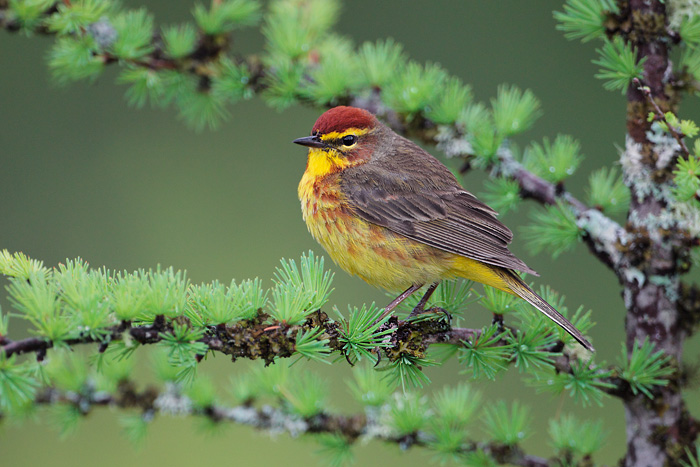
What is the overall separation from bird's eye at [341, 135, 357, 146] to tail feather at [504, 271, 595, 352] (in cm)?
109

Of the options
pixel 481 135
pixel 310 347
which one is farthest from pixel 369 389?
pixel 481 135

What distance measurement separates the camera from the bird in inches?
130

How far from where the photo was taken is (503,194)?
10.1 feet

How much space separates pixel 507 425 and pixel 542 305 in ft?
1.57

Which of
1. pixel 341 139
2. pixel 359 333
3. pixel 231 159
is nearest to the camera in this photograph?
→ pixel 359 333

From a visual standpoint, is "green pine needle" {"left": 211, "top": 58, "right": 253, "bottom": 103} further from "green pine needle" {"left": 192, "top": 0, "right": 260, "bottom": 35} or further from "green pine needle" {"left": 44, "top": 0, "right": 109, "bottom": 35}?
"green pine needle" {"left": 44, "top": 0, "right": 109, "bottom": 35}

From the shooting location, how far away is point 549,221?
293 centimetres

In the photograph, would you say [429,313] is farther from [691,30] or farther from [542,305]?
[691,30]

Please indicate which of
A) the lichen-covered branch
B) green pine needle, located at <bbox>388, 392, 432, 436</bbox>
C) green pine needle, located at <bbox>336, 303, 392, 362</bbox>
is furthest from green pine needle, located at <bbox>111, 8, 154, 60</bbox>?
green pine needle, located at <bbox>388, 392, 432, 436</bbox>

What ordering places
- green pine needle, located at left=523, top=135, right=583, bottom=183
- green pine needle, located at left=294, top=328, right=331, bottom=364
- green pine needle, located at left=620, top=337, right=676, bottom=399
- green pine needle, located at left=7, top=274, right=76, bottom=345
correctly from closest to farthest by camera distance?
green pine needle, located at left=7, top=274, right=76, bottom=345
green pine needle, located at left=294, top=328, right=331, bottom=364
green pine needle, located at left=620, top=337, right=676, bottom=399
green pine needle, located at left=523, top=135, right=583, bottom=183

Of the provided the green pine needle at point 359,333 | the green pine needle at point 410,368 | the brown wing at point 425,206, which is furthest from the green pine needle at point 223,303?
the brown wing at point 425,206

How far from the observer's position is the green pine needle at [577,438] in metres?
2.81

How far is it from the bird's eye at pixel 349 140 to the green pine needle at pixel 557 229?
1.11 meters

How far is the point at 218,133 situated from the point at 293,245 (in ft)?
4.94
